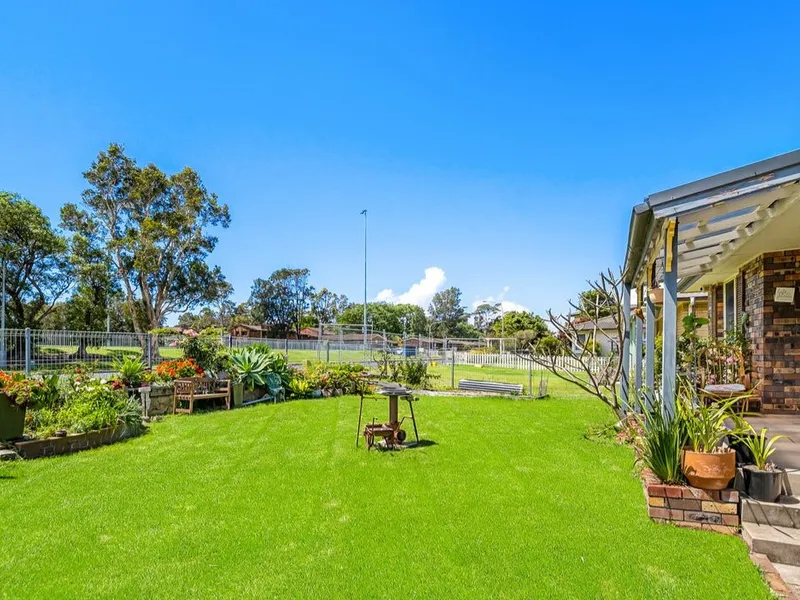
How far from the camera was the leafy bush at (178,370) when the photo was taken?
9.13m

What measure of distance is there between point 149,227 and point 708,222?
25798mm

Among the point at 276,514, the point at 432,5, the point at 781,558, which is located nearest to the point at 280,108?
the point at 432,5

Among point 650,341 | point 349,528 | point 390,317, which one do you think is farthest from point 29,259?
point 390,317

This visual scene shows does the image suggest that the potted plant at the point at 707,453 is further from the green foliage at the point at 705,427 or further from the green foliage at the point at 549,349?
the green foliage at the point at 549,349

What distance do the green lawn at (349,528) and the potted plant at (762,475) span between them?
48cm

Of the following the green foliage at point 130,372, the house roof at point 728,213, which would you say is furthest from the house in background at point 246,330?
the house roof at point 728,213

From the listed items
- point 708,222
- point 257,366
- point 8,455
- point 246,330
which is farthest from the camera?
point 246,330

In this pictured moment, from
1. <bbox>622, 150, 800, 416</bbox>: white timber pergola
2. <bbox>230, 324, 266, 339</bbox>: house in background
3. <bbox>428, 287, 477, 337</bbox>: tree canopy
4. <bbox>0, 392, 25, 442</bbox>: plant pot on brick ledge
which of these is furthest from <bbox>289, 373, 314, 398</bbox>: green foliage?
<bbox>428, 287, 477, 337</bbox>: tree canopy

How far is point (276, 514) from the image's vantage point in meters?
3.67

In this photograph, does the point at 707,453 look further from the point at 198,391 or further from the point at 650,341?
the point at 198,391

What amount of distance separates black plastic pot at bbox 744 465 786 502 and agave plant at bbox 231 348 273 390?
360 inches

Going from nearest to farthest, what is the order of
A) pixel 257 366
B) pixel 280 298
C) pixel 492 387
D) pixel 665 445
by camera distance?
pixel 665 445, pixel 257 366, pixel 492 387, pixel 280 298

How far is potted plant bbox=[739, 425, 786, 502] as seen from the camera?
3215 millimetres

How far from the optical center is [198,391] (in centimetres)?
933
